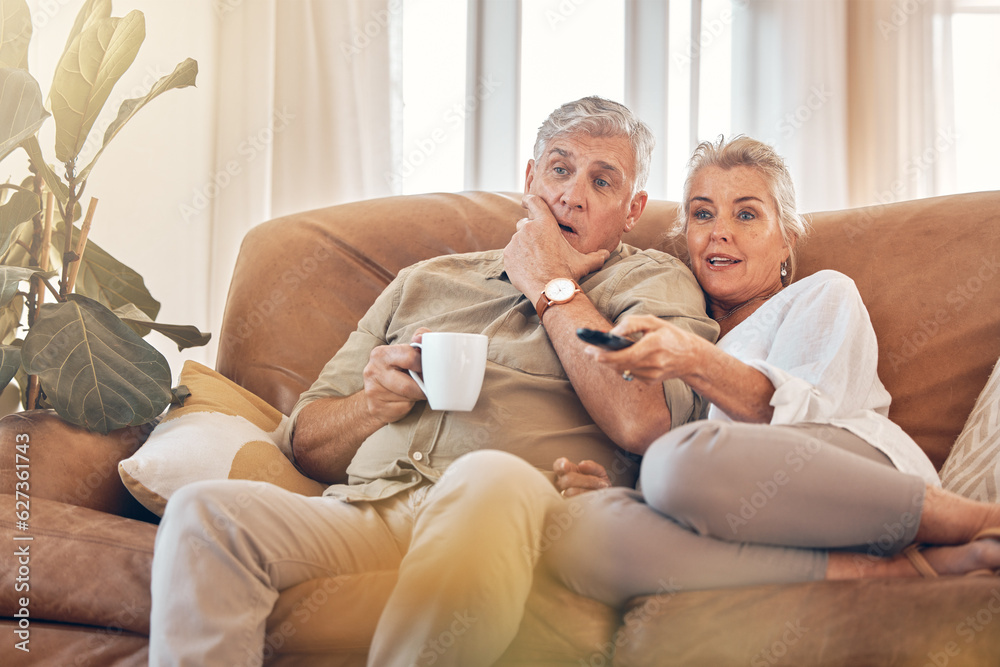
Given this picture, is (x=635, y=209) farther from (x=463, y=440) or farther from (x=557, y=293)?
(x=463, y=440)

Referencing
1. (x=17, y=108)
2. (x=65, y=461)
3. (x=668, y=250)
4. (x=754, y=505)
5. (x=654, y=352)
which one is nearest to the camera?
(x=754, y=505)

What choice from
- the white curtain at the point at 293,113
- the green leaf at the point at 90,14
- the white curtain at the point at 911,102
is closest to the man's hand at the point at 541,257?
the green leaf at the point at 90,14

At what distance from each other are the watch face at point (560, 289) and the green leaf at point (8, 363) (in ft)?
3.19

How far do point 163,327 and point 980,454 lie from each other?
1.63 meters

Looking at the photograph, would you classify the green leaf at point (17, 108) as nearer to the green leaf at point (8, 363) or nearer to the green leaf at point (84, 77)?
the green leaf at point (84, 77)

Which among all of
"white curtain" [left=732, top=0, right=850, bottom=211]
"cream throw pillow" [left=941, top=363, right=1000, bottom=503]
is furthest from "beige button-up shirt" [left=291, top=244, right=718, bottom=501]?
"white curtain" [left=732, top=0, right=850, bottom=211]

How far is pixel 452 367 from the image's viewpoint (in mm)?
1090

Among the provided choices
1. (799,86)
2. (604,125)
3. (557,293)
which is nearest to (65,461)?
(557,293)

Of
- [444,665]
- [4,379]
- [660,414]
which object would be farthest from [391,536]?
[4,379]

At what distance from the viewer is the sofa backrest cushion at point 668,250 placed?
4.79 feet

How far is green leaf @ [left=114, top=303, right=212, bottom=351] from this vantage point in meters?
1.56

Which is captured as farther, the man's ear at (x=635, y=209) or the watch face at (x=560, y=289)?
the man's ear at (x=635, y=209)

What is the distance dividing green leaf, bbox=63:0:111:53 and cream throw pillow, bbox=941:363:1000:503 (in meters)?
1.93

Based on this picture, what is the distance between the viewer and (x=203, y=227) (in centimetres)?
266
